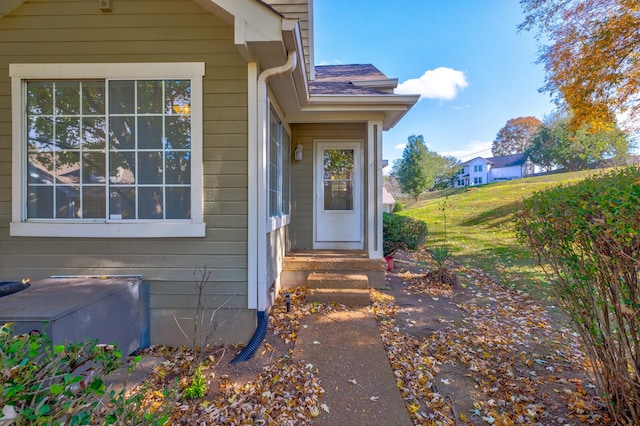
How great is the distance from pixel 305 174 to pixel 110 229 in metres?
3.53

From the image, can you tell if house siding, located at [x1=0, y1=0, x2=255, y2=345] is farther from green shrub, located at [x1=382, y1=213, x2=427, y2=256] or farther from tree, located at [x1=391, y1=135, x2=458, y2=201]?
tree, located at [x1=391, y1=135, x2=458, y2=201]

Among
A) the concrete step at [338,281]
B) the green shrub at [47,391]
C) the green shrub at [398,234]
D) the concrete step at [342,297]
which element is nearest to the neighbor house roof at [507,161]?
the green shrub at [398,234]

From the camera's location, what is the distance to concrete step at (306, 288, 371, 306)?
422 cm

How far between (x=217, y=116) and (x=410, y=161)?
97.6ft

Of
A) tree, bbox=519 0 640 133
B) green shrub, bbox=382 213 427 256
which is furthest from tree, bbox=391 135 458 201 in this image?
green shrub, bbox=382 213 427 256

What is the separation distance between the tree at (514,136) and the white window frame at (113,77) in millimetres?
59061

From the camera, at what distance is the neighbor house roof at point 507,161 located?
46.8m

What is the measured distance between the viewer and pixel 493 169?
5075 cm

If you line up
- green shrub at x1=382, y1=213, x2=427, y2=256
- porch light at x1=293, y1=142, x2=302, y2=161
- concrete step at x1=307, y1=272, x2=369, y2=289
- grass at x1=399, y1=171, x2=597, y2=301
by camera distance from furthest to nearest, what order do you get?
green shrub at x1=382, y1=213, x2=427, y2=256 < porch light at x1=293, y1=142, x2=302, y2=161 < grass at x1=399, y1=171, x2=597, y2=301 < concrete step at x1=307, y1=272, x2=369, y2=289

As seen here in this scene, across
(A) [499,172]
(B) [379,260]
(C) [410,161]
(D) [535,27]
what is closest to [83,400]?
(B) [379,260]

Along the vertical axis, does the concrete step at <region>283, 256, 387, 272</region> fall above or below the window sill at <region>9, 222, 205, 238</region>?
below

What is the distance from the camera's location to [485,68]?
22.0 m

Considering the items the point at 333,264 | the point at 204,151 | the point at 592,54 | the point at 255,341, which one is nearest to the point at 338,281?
the point at 333,264

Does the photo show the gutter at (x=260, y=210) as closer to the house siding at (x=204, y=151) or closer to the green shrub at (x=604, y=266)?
the house siding at (x=204, y=151)
